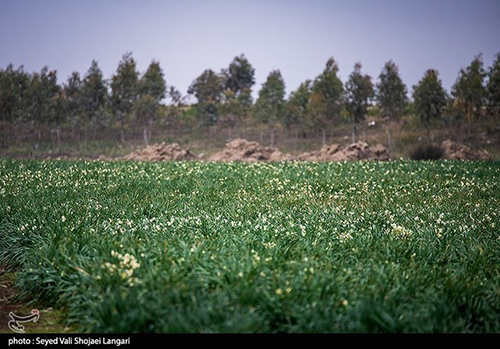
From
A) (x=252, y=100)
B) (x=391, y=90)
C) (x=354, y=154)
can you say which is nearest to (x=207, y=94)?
(x=252, y=100)

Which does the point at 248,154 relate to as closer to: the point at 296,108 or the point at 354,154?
the point at 354,154

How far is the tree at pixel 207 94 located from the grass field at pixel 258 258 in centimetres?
5072

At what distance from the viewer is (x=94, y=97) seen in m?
59.5

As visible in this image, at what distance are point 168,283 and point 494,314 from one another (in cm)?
394

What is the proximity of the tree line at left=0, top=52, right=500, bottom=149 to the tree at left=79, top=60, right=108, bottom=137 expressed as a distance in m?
0.14

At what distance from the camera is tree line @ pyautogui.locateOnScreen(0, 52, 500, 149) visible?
47.1 meters

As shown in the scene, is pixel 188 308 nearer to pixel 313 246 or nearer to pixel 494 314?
pixel 313 246

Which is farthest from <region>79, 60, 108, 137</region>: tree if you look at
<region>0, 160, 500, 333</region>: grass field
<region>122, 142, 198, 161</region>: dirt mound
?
<region>0, 160, 500, 333</region>: grass field

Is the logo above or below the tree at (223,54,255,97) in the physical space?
below

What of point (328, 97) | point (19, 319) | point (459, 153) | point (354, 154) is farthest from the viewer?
point (328, 97)

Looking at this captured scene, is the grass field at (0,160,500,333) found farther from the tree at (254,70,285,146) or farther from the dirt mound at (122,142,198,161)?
the tree at (254,70,285,146)

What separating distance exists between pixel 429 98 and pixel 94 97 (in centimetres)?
4585

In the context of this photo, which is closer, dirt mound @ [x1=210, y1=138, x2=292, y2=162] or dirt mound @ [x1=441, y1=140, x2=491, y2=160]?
dirt mound @ [x1=441, y1=140, x2=491, y2=160]

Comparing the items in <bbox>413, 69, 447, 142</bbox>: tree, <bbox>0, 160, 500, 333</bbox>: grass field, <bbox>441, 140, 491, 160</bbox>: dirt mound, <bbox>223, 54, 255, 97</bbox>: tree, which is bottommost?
<bbox>0, 160, 500, 333</bbox>: grass field
